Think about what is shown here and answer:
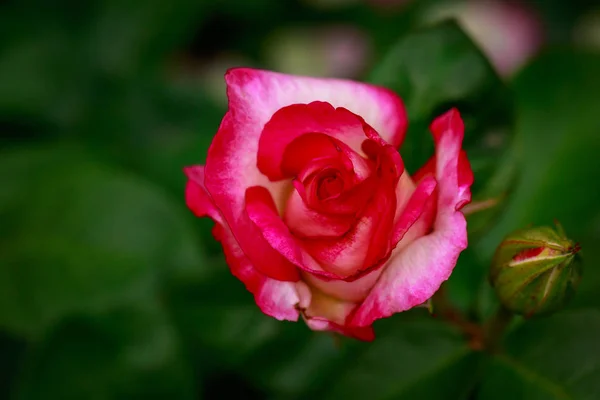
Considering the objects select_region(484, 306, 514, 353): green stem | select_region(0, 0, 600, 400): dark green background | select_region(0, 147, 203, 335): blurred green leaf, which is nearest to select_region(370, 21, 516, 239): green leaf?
select_region(0, 0, 600, 400): dark green background

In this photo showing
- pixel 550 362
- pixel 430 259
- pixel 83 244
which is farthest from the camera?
pixel 83 244

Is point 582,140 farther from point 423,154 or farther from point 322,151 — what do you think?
point 322,151

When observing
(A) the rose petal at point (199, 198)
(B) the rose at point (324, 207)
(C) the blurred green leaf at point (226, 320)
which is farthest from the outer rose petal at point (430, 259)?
(C) the blurred green leaf at point (226, 320)

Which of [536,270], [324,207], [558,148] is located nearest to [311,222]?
[324,207]

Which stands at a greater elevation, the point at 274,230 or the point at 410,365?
the point at 274,230

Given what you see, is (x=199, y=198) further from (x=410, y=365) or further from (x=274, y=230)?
(x=410, y=365)

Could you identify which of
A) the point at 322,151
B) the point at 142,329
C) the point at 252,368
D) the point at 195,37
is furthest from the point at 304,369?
the point at 195,37

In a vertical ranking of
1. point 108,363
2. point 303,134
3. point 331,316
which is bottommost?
point 108,363
